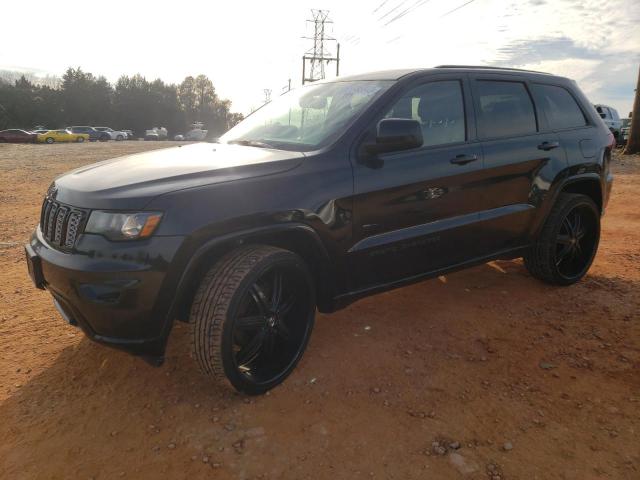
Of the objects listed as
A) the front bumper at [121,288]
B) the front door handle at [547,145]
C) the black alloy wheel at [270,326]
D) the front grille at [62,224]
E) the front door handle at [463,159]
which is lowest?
the black alloy wheel at [270,326]

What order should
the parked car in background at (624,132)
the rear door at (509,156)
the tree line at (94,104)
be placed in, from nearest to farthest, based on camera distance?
the rear door at (509,156), the parked car in background at (624,132), the tree line at (94,104)

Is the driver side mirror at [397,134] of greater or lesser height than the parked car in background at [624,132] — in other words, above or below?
below

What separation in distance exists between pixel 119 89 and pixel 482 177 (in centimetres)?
7343

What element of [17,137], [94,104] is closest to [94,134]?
[17,137]

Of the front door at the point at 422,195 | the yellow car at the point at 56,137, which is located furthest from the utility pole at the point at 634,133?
the yellow car at the point at 56,137

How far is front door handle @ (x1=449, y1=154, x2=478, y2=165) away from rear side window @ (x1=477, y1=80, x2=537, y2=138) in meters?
0.27

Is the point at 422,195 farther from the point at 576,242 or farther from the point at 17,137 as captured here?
the point at 17,137

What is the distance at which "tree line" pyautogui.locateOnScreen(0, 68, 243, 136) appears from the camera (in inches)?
2203

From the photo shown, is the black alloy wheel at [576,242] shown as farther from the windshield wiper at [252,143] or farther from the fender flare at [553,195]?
the windshield wiper at [252,143]

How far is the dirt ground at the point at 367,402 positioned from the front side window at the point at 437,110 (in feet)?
4.70

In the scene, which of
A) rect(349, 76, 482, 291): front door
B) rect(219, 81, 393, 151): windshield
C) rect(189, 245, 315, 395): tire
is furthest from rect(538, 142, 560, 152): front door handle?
rect(189, 245, 315, 395): tire

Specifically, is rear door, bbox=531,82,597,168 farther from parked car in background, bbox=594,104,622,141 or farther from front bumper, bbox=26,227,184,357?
parked car in background, bbox=594,104,622,141

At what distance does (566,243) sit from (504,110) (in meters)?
1.40

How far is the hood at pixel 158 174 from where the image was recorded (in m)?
2.42
